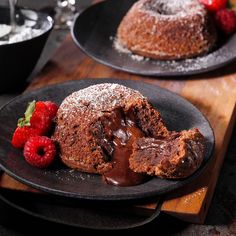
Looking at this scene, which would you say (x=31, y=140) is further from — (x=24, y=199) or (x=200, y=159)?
(x=200, y=159)

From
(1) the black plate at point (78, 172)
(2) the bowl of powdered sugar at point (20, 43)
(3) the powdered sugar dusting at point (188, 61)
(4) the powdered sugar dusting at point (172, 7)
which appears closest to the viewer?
(1) the black plate at point (78, 172)

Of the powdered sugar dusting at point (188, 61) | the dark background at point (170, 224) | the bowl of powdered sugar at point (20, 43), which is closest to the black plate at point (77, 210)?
the dark background at point (170, 224)

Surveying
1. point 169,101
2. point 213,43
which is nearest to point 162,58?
point 213,43

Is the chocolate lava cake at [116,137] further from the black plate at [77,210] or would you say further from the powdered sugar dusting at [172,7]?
the powdered sugar dusting at [172,7]

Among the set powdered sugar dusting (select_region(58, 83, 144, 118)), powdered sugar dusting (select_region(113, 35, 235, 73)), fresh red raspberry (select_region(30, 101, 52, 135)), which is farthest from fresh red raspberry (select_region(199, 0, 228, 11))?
fresh red raspberry (select_region(30, 101, 52, 135))

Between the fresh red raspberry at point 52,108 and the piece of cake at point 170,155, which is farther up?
the piece of cake at point 170,155

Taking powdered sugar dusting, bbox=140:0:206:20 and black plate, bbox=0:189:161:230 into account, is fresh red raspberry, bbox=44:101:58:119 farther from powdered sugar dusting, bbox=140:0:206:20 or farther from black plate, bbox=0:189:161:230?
powdered sugar dusting, bbox=140:0:206:20

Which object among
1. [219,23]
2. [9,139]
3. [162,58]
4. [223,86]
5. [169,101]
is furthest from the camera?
[219,23]
